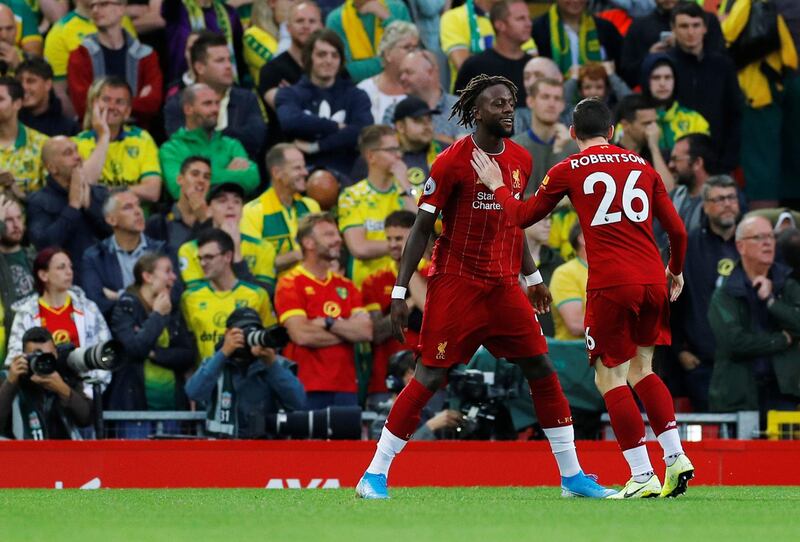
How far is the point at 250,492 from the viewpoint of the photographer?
10.8 m

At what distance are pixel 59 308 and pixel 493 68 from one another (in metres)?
5.24

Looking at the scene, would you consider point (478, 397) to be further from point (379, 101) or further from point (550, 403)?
point (379, 101)

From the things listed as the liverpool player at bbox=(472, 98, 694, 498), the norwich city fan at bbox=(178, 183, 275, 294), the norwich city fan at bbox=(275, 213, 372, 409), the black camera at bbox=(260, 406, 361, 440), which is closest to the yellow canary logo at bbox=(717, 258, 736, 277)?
the norwich city fan at bbox=(275, 213, 372, 409)

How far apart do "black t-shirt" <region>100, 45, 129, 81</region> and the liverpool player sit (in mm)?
7423

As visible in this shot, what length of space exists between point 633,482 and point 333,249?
189 inches

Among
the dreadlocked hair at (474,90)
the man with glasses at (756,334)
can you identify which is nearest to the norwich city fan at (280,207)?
the man with glasses at (756,334)

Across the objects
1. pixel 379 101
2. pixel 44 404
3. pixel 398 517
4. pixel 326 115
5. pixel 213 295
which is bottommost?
pixel 398 517

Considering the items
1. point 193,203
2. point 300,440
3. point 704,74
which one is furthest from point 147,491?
point 704,74

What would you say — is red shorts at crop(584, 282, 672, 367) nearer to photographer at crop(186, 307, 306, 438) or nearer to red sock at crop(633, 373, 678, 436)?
red sock at crop(633, 373, 678, 436)

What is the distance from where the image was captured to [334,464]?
12102mm

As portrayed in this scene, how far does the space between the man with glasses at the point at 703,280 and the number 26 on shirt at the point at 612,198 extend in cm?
453

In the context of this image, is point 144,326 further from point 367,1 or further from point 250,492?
point 367,1

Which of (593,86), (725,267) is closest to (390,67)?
(593,86)

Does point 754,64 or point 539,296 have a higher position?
point 754,64
